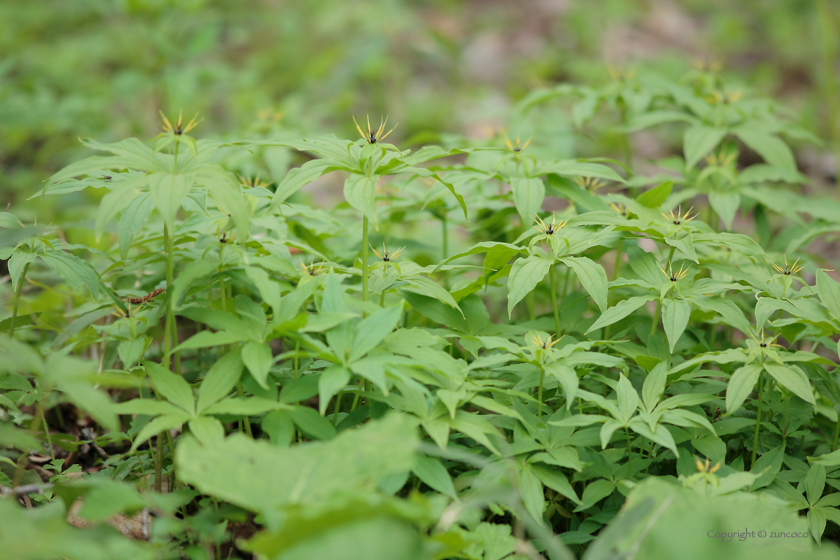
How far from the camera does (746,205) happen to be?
236cm

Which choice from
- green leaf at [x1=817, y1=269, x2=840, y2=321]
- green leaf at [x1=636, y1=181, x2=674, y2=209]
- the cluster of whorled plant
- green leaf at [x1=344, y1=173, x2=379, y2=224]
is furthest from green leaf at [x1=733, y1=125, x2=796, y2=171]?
green leaf at [x1=344, y1=173, x2=379, y2=224]

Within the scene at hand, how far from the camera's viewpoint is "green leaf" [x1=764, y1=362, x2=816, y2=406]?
4.65 feet

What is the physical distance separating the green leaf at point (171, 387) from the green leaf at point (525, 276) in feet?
2.70

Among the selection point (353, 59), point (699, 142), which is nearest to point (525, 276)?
point (699, 142)

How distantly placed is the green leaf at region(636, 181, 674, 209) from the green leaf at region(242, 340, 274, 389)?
1.29 m

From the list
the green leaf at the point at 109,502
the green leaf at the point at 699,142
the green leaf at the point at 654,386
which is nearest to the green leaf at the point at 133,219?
the green leaf at the point at 109,502

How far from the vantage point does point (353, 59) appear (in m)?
4.25

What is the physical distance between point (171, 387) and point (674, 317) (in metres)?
1.30

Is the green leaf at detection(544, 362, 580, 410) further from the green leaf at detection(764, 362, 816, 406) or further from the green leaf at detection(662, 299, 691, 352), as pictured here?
the green leaf at detection(764, 362, 816, 406)

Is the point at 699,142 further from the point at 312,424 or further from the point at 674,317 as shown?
the point at 312,424

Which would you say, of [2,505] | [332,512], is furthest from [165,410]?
[332,512]

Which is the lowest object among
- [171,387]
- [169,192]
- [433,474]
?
[433,474]

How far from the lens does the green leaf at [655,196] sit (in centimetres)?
190

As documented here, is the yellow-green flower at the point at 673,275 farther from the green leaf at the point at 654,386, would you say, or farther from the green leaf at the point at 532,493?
the green leaf at the point at 532,493
